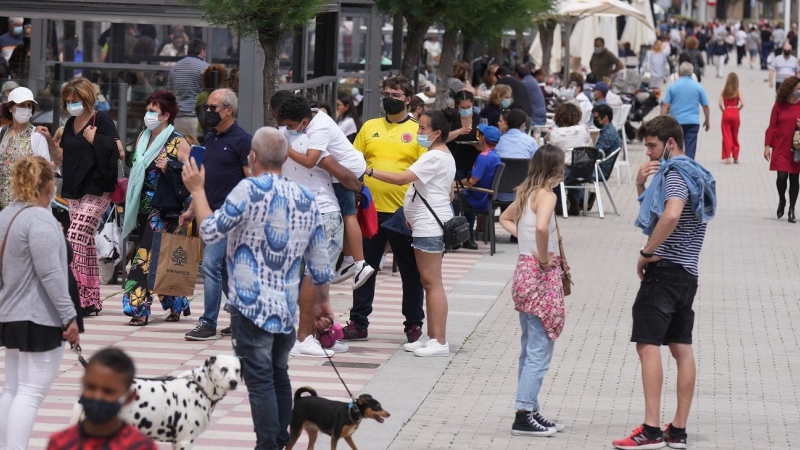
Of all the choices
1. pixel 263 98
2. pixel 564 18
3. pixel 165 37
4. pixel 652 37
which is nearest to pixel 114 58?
pixel 165 37

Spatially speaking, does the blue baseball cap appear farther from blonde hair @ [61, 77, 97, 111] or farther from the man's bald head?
the man's bald head

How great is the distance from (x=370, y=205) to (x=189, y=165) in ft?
10.9

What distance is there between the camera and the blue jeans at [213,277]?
9.11 meters

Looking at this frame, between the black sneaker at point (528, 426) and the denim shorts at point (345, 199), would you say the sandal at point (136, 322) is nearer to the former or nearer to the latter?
the denim shorts at point (345, 199)

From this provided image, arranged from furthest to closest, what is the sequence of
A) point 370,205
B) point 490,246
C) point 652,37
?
point 652,37 < point 490,246 < point 370,205

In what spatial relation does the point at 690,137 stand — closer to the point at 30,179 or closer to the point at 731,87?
the point at 731,87

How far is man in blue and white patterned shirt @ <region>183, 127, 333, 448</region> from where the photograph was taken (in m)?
5.75

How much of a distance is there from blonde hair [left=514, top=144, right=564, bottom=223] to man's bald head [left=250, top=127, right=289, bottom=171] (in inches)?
71.0

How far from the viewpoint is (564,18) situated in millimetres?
26828

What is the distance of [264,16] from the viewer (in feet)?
36.1

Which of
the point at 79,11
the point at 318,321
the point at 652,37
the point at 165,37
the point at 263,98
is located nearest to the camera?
the point at 318,321

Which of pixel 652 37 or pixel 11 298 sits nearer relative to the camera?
pixel 11 298

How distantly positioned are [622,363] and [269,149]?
4.06 m

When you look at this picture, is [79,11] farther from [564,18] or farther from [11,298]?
[564,18]
